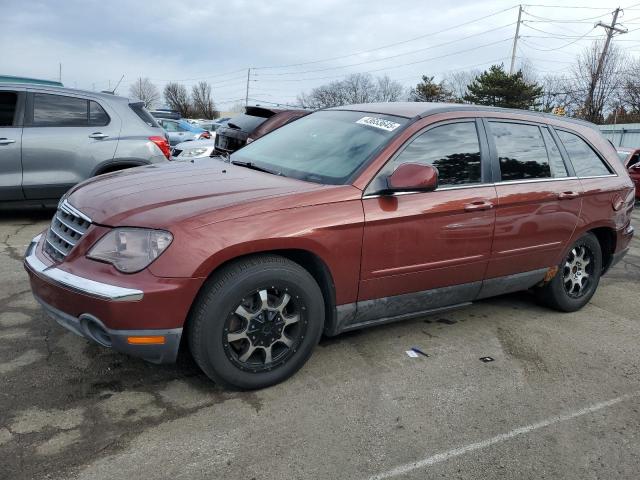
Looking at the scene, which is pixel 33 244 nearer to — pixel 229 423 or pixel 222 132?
pixel 229 423

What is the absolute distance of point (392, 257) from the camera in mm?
3393

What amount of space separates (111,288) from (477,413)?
2.09 m

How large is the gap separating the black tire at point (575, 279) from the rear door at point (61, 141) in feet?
17.9

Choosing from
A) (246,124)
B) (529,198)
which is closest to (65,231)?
(529,198)

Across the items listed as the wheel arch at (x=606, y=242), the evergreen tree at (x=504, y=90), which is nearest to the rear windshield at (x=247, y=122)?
the wheel arch at (x=606, y=242)

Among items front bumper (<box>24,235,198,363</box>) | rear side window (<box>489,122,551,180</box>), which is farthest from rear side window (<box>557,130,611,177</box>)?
front bumper (<box>24,235,198,363</box>)

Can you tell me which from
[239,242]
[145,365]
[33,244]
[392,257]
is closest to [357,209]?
[392,257]

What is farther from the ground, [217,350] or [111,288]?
[111,288]

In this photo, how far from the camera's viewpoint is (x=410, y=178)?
323 centimetres

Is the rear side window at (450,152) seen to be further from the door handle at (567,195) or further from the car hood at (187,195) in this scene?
the door handle at (567,195)

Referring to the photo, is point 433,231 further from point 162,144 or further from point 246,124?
point 246,124

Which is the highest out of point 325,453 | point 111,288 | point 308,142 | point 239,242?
point 308,142

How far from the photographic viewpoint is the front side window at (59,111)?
6.67m

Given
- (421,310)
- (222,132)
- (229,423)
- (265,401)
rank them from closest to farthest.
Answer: (229,423)
(265,401)
(421,310)
(222,132)
